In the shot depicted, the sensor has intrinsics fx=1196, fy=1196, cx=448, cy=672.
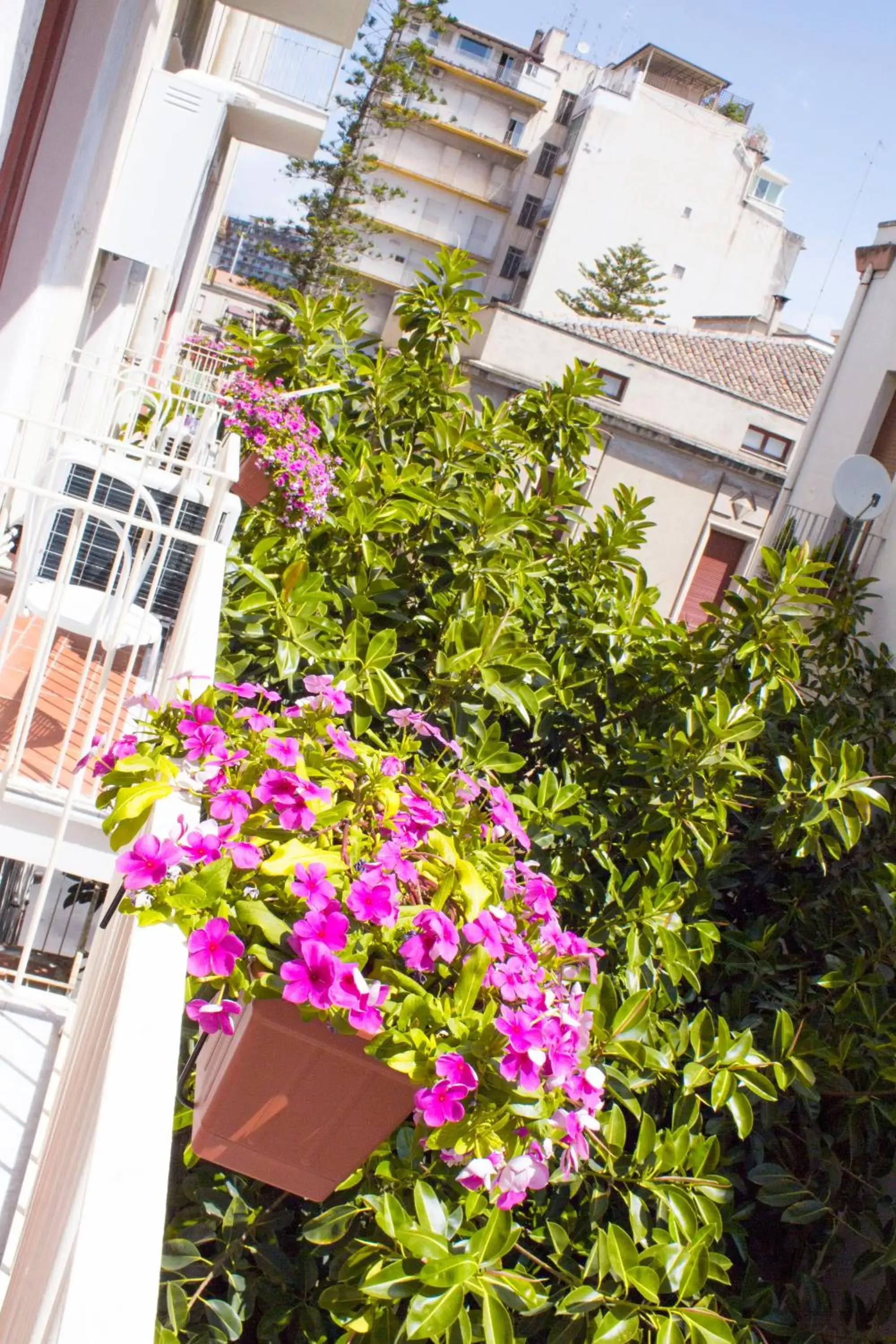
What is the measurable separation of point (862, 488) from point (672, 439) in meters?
19.1

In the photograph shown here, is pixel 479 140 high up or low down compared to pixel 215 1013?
up

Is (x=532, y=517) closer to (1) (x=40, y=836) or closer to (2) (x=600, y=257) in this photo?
(1) (x=40, y=836)

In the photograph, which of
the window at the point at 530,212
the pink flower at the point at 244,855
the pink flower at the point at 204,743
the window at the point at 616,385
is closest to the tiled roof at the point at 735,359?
the window at the point at 616,385

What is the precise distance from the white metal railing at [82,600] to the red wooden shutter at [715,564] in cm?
2248

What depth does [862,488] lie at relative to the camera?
8625mm

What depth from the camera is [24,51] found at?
11.2 ft

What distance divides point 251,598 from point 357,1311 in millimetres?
1669

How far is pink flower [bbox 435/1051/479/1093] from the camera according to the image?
152cm

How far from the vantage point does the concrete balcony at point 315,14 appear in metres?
8.48

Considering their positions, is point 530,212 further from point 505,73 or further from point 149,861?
point 149,861

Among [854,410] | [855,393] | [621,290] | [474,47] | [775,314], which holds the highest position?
[474,47]

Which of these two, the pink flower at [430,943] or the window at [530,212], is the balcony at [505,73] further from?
the pink flower at [430,943]

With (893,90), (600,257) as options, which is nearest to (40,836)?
(893,90)

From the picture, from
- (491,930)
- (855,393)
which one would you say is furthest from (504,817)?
(855,393)
